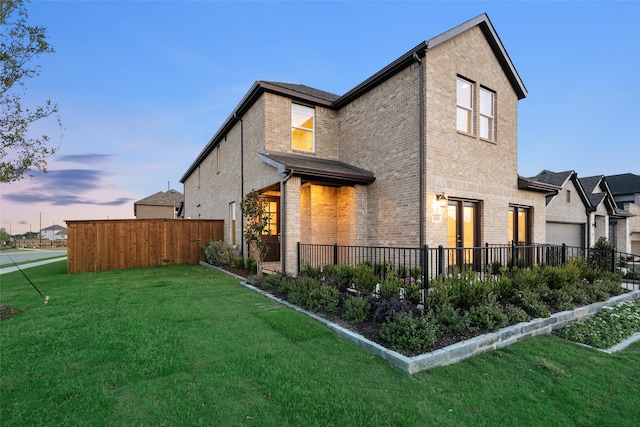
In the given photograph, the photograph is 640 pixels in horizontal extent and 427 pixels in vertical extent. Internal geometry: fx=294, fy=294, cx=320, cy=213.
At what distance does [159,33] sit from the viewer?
11797 millimetres

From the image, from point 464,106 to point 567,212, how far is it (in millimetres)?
10736

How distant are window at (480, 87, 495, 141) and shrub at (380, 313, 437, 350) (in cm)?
810

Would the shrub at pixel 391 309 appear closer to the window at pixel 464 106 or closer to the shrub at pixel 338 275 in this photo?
the shrub at pixel 338 275

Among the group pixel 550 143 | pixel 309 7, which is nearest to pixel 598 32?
pixel 550 143

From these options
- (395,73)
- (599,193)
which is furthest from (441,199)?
(599,193)

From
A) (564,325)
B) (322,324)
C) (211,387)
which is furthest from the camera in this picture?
(564,325)

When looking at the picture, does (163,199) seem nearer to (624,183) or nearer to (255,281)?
(255,281)

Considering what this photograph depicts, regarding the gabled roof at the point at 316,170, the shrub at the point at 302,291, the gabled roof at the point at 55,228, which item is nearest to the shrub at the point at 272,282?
the shrub at the point at 302,291

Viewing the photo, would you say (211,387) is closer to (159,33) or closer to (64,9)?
(64,9)

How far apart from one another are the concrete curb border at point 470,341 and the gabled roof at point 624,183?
30614 mm

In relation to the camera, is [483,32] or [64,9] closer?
[64,9]

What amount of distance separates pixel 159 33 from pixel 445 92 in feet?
36.9

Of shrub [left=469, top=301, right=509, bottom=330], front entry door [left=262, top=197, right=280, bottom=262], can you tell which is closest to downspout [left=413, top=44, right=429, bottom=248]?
shrub [left=469, top=301, right=509, bottom=330]

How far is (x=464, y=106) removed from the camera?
30.6 ft
